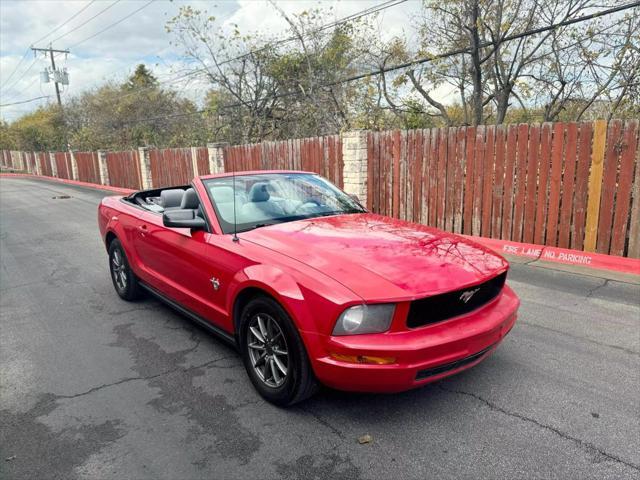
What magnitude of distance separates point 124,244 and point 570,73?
1155cm

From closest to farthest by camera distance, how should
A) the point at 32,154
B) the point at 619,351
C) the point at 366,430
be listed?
the point at 366,430
the point at 619,351
the point at 32,154

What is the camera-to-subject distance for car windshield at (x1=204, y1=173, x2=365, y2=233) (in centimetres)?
370

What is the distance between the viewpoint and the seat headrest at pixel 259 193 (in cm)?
392

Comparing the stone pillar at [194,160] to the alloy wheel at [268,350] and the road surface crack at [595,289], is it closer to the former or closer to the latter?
the road surface crack at [595,289]

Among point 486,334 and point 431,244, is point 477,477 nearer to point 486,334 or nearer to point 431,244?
point 486,334

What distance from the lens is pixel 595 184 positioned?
21.6 feet

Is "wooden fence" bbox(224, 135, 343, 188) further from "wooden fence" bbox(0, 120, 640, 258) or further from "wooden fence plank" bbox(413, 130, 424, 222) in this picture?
"wooden fence plank" bbox(413, 130, 424, 222)

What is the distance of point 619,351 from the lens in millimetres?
3748

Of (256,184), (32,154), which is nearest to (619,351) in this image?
(256,184)

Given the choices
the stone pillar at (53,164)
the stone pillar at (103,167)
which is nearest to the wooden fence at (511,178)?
the stone pillar at (103,167)

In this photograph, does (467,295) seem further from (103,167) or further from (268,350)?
(103,167)

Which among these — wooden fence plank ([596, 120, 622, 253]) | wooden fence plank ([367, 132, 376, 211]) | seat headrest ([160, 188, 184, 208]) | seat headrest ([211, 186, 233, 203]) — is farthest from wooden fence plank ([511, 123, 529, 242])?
seat headrest ([160, 188, 184, 208])

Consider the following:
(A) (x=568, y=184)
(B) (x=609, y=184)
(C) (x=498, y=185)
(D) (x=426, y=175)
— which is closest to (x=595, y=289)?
(B) (x=609, y=184)

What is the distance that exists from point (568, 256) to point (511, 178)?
1.57m
